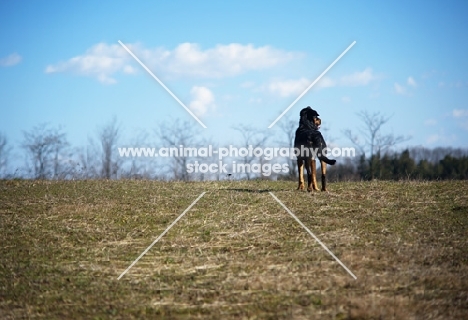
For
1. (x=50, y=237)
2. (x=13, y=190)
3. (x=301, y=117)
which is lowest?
(x=50, y=237)

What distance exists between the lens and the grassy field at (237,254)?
6953 mm

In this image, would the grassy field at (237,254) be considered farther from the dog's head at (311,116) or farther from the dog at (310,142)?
the dog's head at (311,116)

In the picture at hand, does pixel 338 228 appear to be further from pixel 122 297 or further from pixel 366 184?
pixel 366 184

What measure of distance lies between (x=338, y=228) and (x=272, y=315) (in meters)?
4.27

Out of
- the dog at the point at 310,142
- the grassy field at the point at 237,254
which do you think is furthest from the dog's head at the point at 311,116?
the grassy field at the point at 237,254

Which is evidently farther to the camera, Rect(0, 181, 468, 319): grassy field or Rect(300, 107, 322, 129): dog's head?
Rect(300, 107, 322, 129): dog's head

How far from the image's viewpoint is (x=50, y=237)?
423 inches

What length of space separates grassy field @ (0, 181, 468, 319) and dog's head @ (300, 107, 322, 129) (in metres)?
1.90

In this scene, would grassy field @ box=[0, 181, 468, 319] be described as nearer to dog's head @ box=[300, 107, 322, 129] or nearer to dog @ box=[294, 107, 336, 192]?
dog @ box=[294, 107, 336, 192]

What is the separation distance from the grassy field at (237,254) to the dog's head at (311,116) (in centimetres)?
190

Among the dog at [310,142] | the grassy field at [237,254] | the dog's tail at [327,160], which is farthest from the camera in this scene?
the dog at [310,142]

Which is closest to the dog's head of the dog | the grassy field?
the dog

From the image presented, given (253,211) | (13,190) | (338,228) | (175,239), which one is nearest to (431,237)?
(338,228)

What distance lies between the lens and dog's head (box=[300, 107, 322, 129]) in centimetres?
1430
